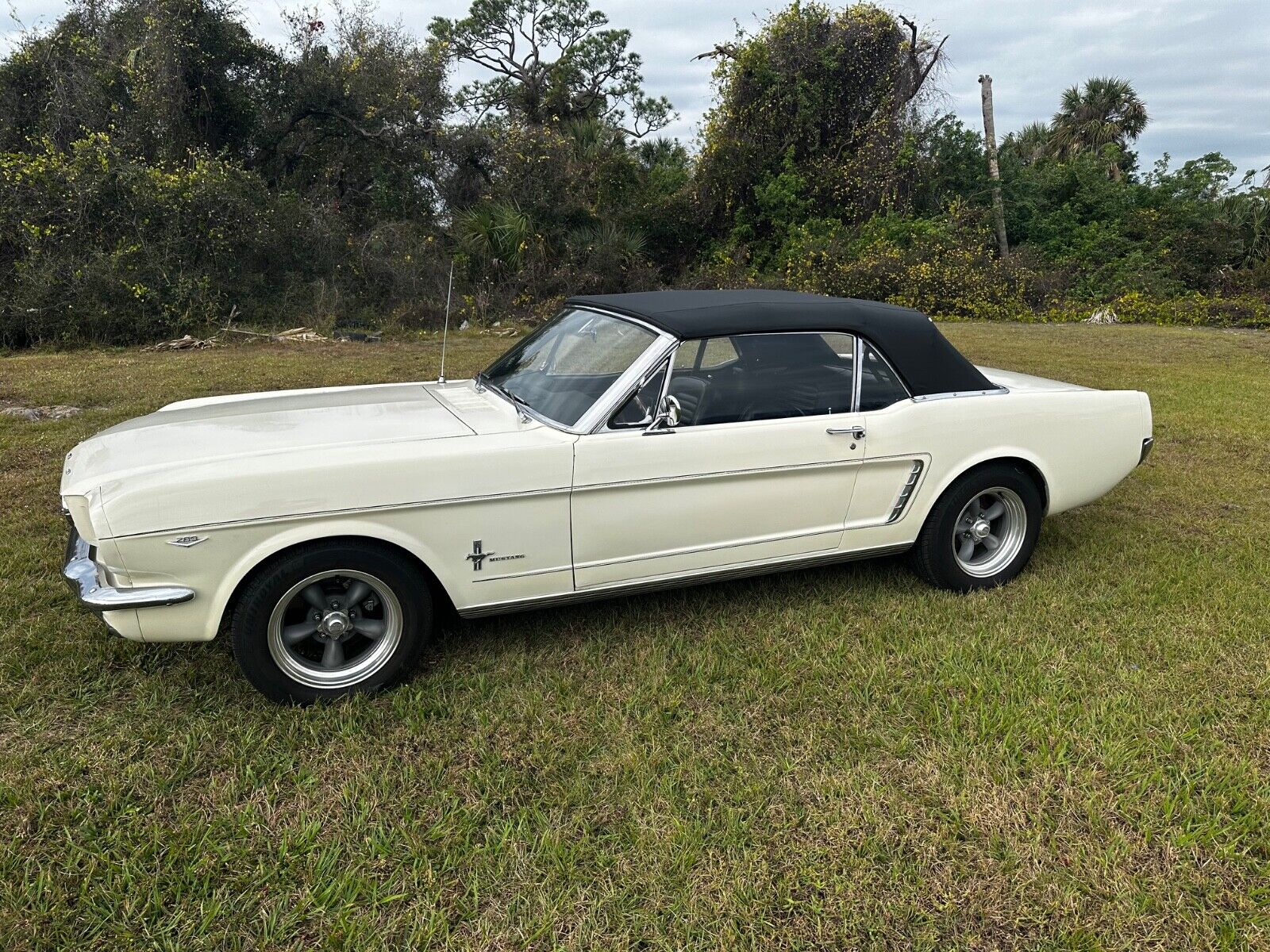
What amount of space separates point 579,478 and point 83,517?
1.61 meters

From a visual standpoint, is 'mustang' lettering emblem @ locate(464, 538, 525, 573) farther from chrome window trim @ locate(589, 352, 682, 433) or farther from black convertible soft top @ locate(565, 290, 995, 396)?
black convertible soft top @ locate(565, 290, 995, 396)

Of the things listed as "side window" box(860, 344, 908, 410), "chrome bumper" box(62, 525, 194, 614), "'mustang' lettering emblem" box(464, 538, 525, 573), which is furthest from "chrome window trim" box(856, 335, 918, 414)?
"chrome bumper" box(62, 525, 194, 614)

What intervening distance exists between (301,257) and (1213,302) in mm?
17288

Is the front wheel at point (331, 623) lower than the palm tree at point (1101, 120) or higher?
lower

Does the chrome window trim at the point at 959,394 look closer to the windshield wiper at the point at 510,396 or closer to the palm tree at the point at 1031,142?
the windshield wiper at the point at 510,396

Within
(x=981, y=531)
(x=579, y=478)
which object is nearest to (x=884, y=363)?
(x=981, y=531)

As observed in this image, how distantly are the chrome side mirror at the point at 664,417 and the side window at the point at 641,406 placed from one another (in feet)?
0.07

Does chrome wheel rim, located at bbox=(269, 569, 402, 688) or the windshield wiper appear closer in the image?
chrome wheel rim, located at bbox=(269, 569, 402, 688)

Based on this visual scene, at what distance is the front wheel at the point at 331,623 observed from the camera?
2.70 meters

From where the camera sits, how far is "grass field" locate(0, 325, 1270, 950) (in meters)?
2.07

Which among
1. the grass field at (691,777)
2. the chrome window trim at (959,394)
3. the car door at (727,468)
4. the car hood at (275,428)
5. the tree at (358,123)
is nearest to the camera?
the grass field at (691,777)

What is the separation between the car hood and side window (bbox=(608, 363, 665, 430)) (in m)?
0.44

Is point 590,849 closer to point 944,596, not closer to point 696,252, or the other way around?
point 944,596

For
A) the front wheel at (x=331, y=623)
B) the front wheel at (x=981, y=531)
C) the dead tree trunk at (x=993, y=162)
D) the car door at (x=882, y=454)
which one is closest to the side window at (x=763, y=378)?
the car door at (x=882, y=454)
